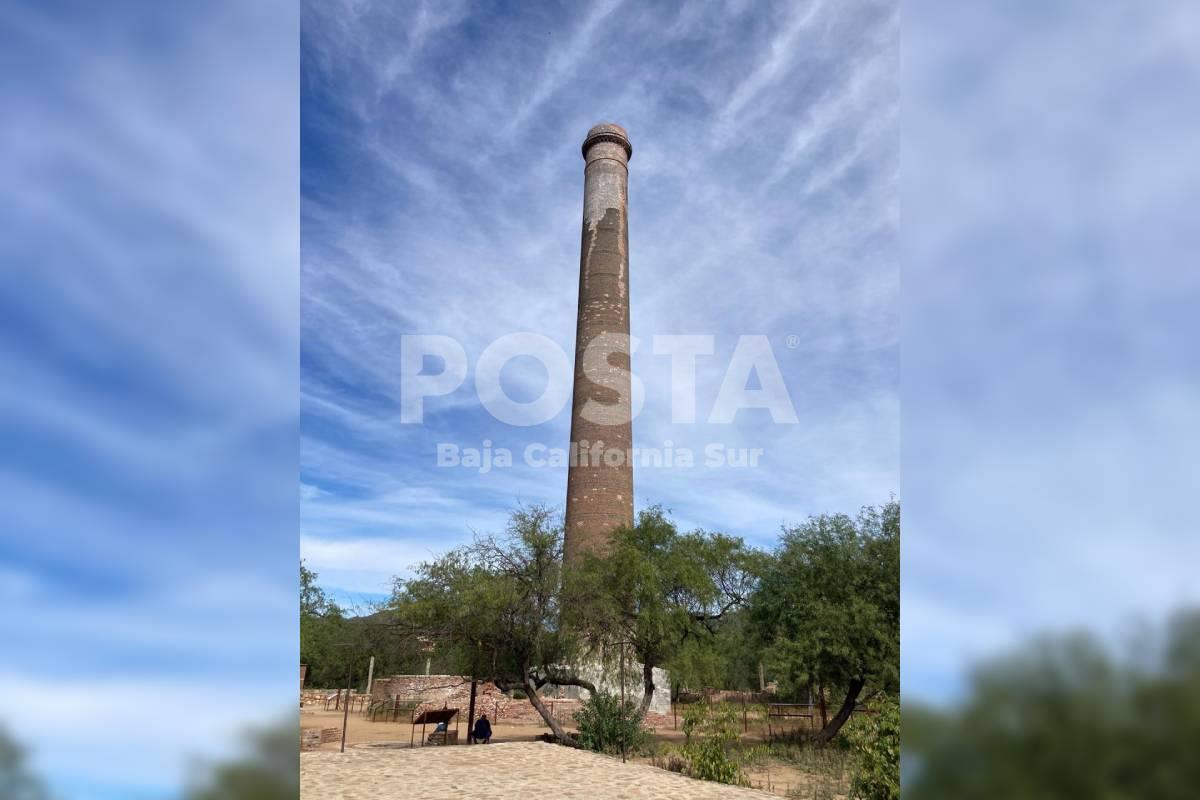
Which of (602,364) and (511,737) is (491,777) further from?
(602,364)

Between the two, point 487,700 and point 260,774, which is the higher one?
point 260,774

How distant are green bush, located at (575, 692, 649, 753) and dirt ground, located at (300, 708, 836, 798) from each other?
0.43 metres

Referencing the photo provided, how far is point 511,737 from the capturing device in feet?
71.4

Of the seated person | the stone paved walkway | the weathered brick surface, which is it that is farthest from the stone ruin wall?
the stone paved walkway

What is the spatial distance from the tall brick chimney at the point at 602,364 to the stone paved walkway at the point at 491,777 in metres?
8.71

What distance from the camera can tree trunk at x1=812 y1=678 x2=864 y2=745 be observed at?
1944 centimetres

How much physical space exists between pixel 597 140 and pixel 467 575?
709 inches

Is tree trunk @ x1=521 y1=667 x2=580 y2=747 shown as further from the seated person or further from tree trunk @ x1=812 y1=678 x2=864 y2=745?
tree trunk @ x1=812 y1=678 x2=864 y2=745

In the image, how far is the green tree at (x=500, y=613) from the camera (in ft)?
57.0

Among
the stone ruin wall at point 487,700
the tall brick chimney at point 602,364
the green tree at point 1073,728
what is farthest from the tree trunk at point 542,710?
the green tree at point 1073,728

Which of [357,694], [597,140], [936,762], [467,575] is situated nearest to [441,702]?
[357,694]

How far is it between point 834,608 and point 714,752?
675cm

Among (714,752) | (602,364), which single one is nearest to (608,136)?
(602,364)

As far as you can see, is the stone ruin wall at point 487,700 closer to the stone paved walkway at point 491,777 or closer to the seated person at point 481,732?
the seated person at point 481,732
